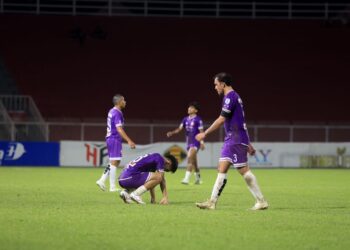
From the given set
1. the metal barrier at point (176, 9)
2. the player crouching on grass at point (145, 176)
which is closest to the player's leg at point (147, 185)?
the player crouching on grass at point (145, 176)

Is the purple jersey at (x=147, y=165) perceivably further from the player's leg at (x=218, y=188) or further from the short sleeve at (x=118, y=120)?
the short sleeve at (x=118, y=120)

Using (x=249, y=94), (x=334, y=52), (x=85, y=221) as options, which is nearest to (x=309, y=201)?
(x=85, y=221)

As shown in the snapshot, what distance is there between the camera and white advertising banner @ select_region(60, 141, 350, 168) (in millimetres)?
34000

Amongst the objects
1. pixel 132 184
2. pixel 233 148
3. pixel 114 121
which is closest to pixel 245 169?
pixel 233 148

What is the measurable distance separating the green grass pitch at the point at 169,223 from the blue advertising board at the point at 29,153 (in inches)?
650

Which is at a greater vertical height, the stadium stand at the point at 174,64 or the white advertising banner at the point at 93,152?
the stadium stand at the point at 174,64

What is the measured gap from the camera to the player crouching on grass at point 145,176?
14.1 meters

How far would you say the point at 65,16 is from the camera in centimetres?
4356

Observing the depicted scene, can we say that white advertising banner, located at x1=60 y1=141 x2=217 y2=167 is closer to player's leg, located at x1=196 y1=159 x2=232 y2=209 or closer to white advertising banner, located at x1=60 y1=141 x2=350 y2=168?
white advertising banner, located at x1=60 y1=141 x2=350 y2=168

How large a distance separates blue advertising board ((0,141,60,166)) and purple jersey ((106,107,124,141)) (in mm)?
15516

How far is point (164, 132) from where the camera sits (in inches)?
1398

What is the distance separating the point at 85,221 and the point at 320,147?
26.0 metres

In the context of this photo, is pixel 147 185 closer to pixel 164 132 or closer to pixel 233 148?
pixel 233 148

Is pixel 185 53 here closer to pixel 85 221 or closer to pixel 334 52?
pixel 334 52
